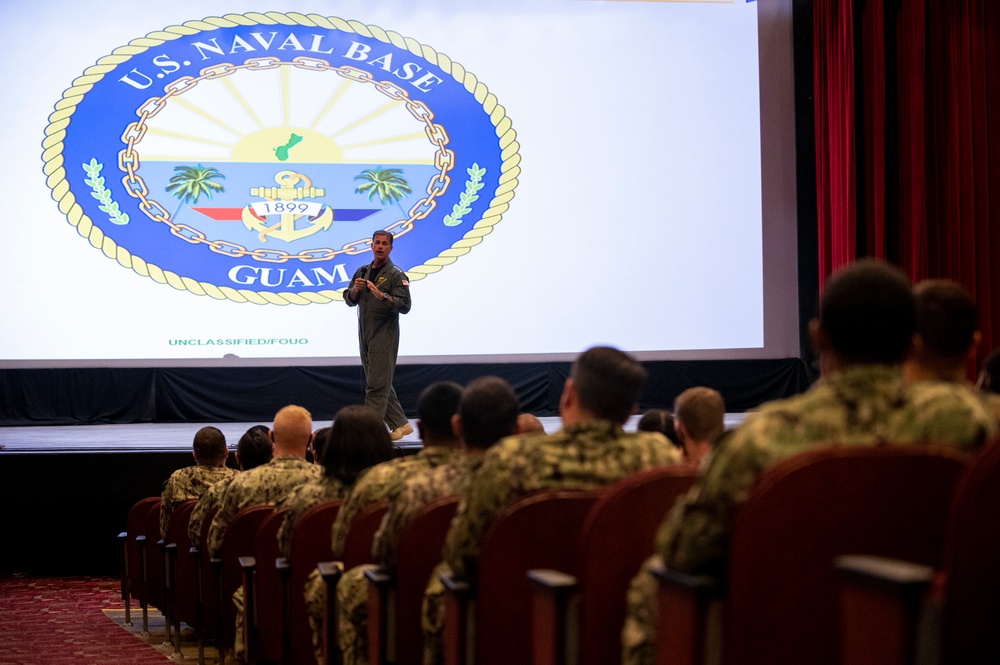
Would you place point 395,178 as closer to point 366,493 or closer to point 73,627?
point 73,627

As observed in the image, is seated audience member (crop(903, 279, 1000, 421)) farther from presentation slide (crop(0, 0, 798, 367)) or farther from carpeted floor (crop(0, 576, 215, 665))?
presentation slide (crop(0, 0, 798, 367))

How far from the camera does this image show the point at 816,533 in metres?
1.29

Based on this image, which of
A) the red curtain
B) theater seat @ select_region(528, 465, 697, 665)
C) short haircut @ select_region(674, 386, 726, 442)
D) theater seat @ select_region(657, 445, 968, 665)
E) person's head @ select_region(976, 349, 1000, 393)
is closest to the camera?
theater seat @ select_region(657, 445, 968, 665)

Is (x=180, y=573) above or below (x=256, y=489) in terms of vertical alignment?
below

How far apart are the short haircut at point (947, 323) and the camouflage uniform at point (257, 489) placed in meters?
1.96

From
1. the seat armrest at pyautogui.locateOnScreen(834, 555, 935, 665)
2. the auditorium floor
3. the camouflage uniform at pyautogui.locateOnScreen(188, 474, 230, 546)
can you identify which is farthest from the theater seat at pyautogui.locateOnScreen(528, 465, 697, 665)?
the auditorium floor

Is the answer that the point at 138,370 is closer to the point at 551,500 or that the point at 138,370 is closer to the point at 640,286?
the point at 640,286

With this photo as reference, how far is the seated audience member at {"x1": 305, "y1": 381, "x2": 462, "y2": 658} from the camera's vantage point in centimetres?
246

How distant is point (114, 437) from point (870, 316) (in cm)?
608

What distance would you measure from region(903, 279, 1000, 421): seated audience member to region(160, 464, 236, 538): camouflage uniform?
3.05m

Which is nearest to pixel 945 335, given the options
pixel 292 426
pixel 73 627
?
pixel 292 426

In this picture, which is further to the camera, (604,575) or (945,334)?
(945,334)

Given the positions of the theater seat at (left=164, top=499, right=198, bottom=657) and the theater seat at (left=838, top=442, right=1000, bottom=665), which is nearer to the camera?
the theater seat at (left=838, top=442, right=1000, bottom=665)

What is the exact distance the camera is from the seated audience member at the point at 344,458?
280 cm
